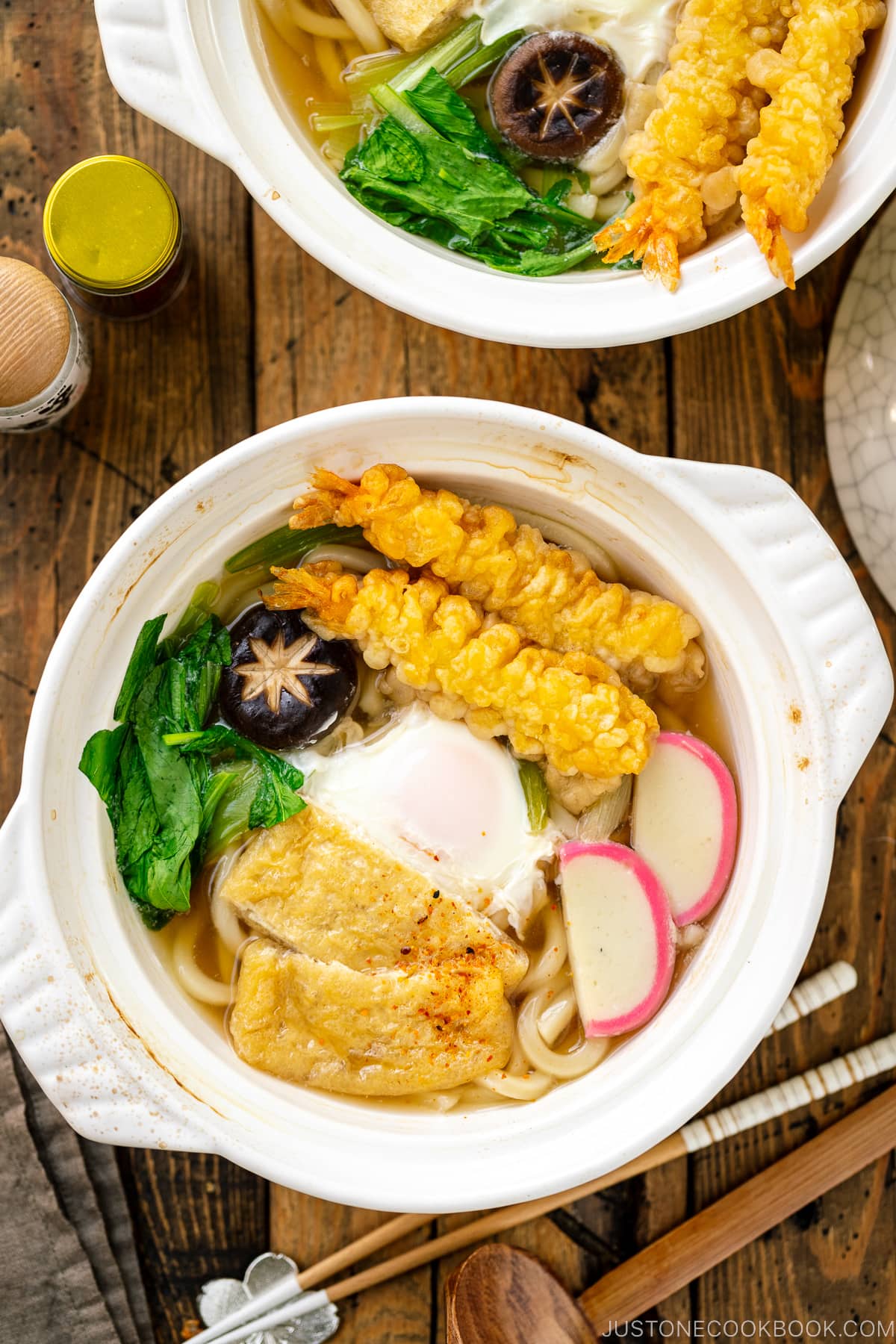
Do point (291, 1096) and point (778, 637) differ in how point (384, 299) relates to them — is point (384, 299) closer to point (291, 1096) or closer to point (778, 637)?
point (778, 637)

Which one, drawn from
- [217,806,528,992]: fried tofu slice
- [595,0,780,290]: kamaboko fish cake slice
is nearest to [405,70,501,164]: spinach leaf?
[595,0,780,290]: kamaboko fish cake slice

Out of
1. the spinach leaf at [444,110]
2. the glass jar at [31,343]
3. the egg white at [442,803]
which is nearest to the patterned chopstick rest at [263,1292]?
the egg white at [442,803]

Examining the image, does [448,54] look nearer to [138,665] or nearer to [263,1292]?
[138,665]

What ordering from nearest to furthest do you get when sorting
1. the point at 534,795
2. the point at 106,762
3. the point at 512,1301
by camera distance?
1. the point at 106,762
2. the point at 534,795
3. the point at 512,1301

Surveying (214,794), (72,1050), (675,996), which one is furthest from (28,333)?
(675,996)

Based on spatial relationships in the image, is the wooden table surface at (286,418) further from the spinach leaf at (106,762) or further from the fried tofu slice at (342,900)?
the fried tofu slice at (342,900)

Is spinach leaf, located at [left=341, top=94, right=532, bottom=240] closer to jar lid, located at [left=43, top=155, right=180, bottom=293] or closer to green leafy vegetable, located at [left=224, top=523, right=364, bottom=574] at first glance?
jar lid, located at [left=43, top=155, right=180, bottom=293]
